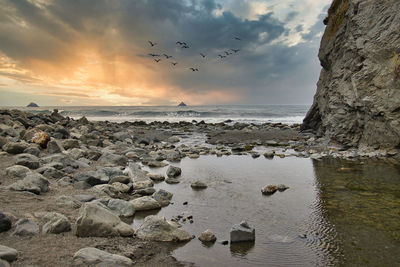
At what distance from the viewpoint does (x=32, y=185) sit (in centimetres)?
621

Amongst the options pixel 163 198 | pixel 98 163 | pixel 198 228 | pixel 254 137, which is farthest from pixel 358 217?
pixel 254 137

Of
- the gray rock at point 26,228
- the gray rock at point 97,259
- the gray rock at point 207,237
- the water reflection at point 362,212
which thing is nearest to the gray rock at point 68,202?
the gray rock at point 26,228

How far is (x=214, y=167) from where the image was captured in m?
11.2

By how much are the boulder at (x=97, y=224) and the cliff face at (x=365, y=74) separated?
12.1 m

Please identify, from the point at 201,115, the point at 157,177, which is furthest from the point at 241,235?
the point at 201,115

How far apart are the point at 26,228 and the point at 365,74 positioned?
14708 millimetres

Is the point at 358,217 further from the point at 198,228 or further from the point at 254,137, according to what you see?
the point at 254,137

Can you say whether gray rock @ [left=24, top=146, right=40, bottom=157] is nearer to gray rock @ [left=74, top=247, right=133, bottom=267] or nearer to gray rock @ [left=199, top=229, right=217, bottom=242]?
gray rock @ [left=74, top=247, right=133, bottom=267]

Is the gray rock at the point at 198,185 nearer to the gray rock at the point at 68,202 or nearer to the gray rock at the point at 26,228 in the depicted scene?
the gray rock at the point at 68,202

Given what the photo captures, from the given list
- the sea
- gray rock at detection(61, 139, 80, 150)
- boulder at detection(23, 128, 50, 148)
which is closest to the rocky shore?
boulder at detection(23, 128, 50, 148)

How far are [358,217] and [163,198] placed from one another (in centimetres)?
434

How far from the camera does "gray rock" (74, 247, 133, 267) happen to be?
3.42 m

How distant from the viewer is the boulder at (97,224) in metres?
4.41

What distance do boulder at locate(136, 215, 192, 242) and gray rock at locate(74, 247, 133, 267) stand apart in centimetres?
98
